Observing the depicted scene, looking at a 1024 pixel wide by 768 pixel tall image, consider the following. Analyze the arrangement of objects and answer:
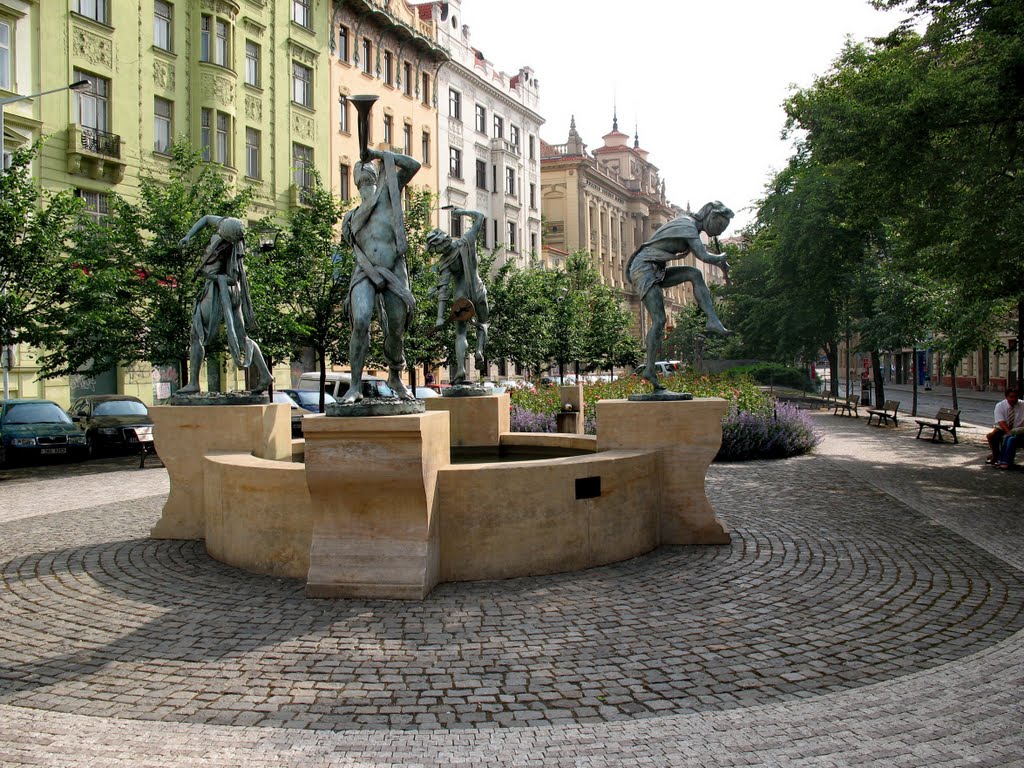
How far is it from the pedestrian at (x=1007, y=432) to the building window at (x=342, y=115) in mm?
30436

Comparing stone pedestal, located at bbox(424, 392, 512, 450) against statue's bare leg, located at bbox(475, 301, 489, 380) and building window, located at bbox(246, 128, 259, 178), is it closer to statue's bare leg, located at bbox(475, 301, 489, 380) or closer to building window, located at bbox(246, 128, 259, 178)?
statue's bare leg, located at bbox(475, 301, 489, 380)

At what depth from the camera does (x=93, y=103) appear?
26766 millimetres

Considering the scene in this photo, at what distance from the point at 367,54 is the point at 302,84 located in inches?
217

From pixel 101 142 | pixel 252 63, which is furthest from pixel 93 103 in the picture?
pixel 252 63

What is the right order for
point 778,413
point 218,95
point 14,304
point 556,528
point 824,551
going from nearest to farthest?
point 556,528
point 824,551
point 14,304
point 778,413
point 218,95

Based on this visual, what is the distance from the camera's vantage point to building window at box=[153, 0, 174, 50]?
2914 centimetres

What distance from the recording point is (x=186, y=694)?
4.46 metres

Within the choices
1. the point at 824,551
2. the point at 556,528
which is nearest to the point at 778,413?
the point at 824,551

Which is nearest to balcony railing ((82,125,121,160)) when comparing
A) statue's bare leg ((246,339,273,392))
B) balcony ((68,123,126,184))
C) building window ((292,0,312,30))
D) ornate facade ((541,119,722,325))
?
balcony ((68,123,126,184))

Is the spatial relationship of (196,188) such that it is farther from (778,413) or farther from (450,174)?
(450,174)

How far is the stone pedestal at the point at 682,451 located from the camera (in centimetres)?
802

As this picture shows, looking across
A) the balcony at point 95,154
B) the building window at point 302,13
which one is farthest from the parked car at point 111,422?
the building window at point 302,13

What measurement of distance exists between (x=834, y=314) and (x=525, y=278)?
489 inches

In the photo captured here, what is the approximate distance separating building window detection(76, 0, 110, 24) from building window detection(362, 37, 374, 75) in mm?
14243
